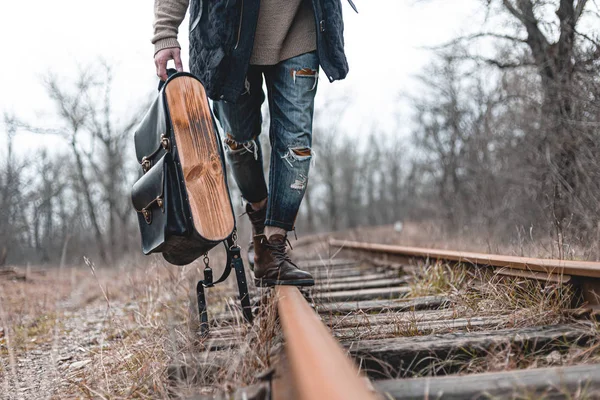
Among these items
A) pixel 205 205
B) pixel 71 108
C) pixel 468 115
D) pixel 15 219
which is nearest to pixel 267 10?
pixel 205 205

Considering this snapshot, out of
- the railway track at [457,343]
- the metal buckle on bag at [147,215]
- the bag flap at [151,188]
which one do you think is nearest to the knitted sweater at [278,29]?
the bag flap at [151,188]

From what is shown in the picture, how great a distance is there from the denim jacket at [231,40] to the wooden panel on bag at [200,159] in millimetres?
384

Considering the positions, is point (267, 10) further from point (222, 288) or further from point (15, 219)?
point (15, 219)

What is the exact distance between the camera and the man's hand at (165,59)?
90.0 inches

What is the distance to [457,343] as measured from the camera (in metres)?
1.50

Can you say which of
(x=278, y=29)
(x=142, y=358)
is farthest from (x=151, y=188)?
(x=278, y=29)

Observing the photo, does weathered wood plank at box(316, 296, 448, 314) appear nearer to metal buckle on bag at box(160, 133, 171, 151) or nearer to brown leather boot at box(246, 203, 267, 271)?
brown leather boot at box(246, 203, 267, 271)

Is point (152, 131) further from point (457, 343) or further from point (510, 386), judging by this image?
point (510, 386)

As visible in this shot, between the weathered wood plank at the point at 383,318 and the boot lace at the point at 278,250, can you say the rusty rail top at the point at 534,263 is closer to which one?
the weathered wood plank at the point at 383,318

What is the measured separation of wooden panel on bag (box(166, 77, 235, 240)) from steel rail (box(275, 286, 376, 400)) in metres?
0.58

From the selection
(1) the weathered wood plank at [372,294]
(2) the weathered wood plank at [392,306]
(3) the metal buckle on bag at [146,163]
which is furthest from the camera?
(1) the weathered wood plank at [372,294]

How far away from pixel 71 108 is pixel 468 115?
13292mm

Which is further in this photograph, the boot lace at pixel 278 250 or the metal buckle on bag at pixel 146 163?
the boot lace at pixel 278 250

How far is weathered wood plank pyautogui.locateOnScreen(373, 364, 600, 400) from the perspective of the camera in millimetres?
1104
